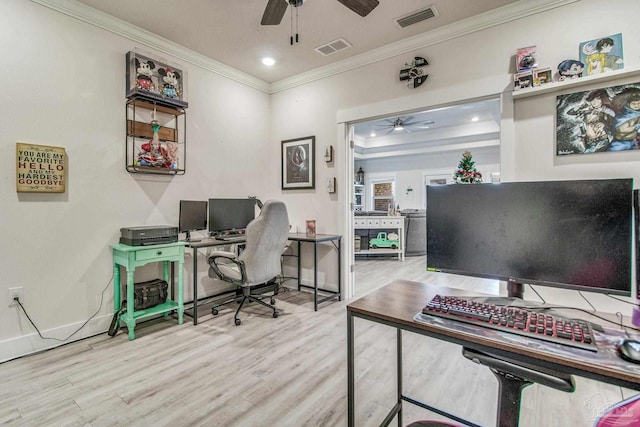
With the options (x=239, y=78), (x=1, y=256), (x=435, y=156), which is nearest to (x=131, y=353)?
(x=1, y=256)

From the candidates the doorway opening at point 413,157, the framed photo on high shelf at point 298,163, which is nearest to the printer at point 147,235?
the framed photo on high shelf at point 298,163

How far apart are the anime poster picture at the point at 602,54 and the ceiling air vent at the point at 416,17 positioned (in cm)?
119

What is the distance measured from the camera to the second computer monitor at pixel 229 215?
3.48 m

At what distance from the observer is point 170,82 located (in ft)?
10.3

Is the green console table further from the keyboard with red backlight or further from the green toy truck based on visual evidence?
the green toy truck

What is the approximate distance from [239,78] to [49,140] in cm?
223

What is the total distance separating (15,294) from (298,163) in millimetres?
3014

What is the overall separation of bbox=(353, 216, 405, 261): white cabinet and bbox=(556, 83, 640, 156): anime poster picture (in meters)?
4.05

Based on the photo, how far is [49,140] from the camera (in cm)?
250

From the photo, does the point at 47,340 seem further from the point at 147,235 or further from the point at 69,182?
the point at 69,182

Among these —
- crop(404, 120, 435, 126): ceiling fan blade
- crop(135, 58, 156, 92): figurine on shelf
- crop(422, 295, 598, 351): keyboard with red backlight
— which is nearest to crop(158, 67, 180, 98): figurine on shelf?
crop(135, 58, 156, 92): figurine on shelf

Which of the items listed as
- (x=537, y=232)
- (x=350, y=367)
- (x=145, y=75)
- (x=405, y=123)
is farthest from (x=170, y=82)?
(x=405, y=123)

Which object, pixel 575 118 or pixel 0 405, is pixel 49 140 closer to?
pixel 0 405

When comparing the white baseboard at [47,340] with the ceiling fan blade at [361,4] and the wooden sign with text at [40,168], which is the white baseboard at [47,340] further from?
the ceiling fan blade at [361,4]
